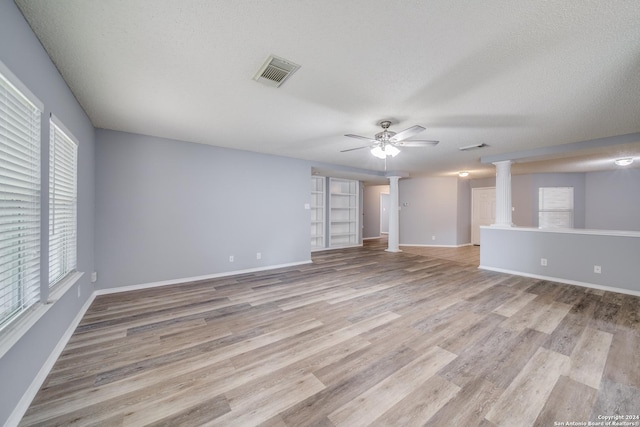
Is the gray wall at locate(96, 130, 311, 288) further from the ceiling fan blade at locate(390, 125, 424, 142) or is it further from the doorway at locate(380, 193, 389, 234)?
the doorway at locate(380, 193, 389, 234)

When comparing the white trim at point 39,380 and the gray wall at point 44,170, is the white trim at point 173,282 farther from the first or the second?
the white trim at point 39,380

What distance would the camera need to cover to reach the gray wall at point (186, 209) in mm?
3607

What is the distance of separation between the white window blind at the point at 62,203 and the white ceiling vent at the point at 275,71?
1.83m

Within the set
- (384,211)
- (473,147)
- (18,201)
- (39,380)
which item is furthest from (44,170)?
(384,211)

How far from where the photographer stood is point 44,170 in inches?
72.8

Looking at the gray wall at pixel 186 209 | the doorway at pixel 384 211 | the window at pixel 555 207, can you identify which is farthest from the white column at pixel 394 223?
the doorway at pixel 384 211

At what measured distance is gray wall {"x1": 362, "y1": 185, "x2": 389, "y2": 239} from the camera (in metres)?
9.86

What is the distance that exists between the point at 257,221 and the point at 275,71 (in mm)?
3329

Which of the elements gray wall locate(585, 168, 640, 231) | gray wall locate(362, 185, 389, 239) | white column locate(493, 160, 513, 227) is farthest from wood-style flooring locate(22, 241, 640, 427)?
gray wall locate(362, 185, 389, 239)

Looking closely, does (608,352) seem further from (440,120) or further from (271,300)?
(271,300)

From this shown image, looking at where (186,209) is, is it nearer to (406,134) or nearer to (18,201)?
(18,201)

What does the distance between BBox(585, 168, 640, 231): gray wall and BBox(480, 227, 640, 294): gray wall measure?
4.08m

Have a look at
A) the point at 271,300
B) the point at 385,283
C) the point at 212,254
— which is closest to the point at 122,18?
the point at 271,300

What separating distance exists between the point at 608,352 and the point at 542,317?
702 mm
